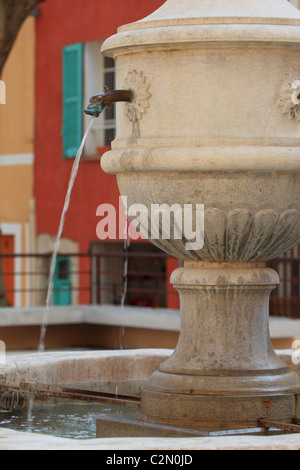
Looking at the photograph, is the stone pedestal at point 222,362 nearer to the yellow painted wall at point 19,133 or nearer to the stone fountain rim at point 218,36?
the stone fountain rim at point 218,36

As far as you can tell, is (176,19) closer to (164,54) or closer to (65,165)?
(164,54)

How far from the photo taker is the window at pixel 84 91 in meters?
18.1

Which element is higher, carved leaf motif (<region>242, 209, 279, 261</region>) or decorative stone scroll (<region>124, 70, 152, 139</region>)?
decorative stone scroll (<region>124, 70, 152, 139</region>)

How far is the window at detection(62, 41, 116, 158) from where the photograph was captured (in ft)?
59.3

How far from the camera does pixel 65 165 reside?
19344mm

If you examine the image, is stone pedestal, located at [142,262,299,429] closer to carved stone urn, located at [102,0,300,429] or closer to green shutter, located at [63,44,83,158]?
carved stone urn, located at [102,0,300,429]

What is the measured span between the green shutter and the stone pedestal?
13171 millimetres

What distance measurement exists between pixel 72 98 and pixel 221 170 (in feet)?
45.3

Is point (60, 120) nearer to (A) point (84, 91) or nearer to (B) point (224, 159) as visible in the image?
(A) point (84, 91)

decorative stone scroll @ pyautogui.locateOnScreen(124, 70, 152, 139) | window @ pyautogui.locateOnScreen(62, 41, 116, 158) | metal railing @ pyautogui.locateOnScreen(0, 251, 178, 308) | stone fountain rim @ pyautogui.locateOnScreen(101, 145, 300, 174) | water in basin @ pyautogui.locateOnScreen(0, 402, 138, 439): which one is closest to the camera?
stone fountain rim @ pyautogui.locateOnScreen(101, 145, 300, 174)

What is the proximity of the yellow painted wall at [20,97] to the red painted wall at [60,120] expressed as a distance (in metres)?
0.20

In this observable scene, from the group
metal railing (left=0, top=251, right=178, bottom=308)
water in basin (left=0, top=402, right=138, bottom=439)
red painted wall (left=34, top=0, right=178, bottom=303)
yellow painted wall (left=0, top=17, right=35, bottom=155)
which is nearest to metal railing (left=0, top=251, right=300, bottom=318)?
metal railing (left=0, top=251, right=178, bottom=308)
